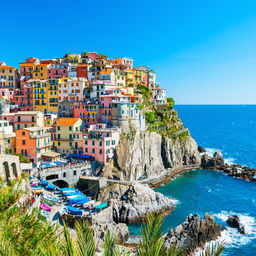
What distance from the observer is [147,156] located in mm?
67125

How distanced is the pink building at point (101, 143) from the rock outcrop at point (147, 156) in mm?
1643

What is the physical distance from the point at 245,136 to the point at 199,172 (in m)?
79.4

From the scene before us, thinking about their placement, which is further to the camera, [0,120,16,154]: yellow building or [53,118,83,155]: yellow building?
[53,118,83,155]: yellow building

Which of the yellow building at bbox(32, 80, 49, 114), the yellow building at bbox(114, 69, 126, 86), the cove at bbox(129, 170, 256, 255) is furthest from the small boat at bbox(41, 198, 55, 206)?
the yellow building at bbox(114, 69, 126, 86)

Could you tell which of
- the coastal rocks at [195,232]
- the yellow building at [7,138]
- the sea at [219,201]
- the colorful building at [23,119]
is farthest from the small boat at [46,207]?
the colorful building at [23,119]

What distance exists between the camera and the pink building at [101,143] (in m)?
57.7

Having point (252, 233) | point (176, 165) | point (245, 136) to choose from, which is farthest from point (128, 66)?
point (245, 136)

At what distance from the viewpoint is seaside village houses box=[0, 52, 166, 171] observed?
5747cm

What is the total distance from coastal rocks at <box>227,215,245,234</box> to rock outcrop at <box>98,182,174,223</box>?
10.5m

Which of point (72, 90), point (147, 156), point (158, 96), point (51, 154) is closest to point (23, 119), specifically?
point (51, 154)

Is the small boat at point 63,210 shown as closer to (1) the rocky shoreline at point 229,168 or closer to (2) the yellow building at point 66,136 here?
(2) the yellow building at point 66,136

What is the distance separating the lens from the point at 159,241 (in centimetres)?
714

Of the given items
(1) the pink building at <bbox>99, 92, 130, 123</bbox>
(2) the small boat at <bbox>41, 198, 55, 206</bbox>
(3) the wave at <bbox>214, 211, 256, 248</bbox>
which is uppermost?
(1) the pink building at <bbox>99, 92, 130, 123</bbox>

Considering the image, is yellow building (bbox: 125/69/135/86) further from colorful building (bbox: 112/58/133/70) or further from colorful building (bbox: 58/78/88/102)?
colorful building (bbox: 58/78/88/102)
